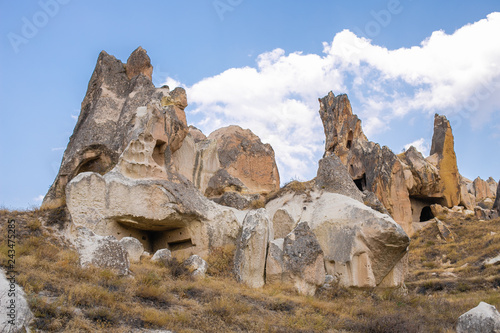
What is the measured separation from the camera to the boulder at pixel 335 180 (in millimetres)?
15195

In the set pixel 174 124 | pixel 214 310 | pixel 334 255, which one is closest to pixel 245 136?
pixel 174 124

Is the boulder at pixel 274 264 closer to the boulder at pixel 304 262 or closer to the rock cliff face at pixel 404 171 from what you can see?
the boulder at pixel 304 262

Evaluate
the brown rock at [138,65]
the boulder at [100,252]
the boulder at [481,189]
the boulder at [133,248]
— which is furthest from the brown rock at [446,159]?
the boulder at [100,252]

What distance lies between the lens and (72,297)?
7527 millimetres

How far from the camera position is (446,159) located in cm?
3559

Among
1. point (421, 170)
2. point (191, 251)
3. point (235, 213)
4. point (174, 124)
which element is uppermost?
point (421, 170)

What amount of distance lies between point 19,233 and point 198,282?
4.58m

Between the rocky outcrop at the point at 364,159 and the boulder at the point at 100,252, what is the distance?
22.8 m

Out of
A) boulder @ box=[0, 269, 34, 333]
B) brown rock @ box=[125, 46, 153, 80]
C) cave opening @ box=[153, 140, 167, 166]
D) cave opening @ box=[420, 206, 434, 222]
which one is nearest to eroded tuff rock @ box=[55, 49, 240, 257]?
cave opening @ box=[153, 140, 167, 166]

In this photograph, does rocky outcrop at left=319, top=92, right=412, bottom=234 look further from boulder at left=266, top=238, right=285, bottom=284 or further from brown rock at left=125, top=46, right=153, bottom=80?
boulder at left=266, top=238, right=285, bottom=284

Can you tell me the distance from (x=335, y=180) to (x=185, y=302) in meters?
7.81

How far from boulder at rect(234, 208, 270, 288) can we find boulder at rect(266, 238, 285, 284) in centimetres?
13

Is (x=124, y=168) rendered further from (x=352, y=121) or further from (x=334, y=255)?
(x=352, y=121)

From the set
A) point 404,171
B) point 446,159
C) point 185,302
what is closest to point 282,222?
point 185,302
